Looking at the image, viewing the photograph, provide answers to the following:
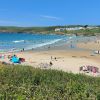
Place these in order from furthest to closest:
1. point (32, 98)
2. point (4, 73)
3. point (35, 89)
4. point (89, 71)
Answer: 1. point (89, 71)
2. point (4, 73)
3. point (35, 89)
4. point (32, 98)

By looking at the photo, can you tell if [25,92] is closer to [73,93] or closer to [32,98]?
[32,98]

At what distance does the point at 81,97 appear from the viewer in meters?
7.97

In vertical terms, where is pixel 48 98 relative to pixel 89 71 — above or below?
above

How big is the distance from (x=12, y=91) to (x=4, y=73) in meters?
4.61

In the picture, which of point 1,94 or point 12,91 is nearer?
point 1,94

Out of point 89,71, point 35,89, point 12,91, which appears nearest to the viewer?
point 12,91

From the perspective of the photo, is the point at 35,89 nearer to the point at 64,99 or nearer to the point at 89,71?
the point at 64,99

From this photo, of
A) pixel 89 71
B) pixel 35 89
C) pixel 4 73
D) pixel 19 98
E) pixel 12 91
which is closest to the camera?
pixel 19 98

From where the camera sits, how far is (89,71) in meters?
32.4

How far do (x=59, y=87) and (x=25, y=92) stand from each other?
1467 mm

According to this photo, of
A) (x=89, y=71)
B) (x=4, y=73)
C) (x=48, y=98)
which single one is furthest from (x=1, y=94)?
(x=89, y=71)

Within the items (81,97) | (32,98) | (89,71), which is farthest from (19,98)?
(89,71)

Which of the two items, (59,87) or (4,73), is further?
(4,73)

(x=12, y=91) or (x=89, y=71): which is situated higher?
(x=12, y=91)
